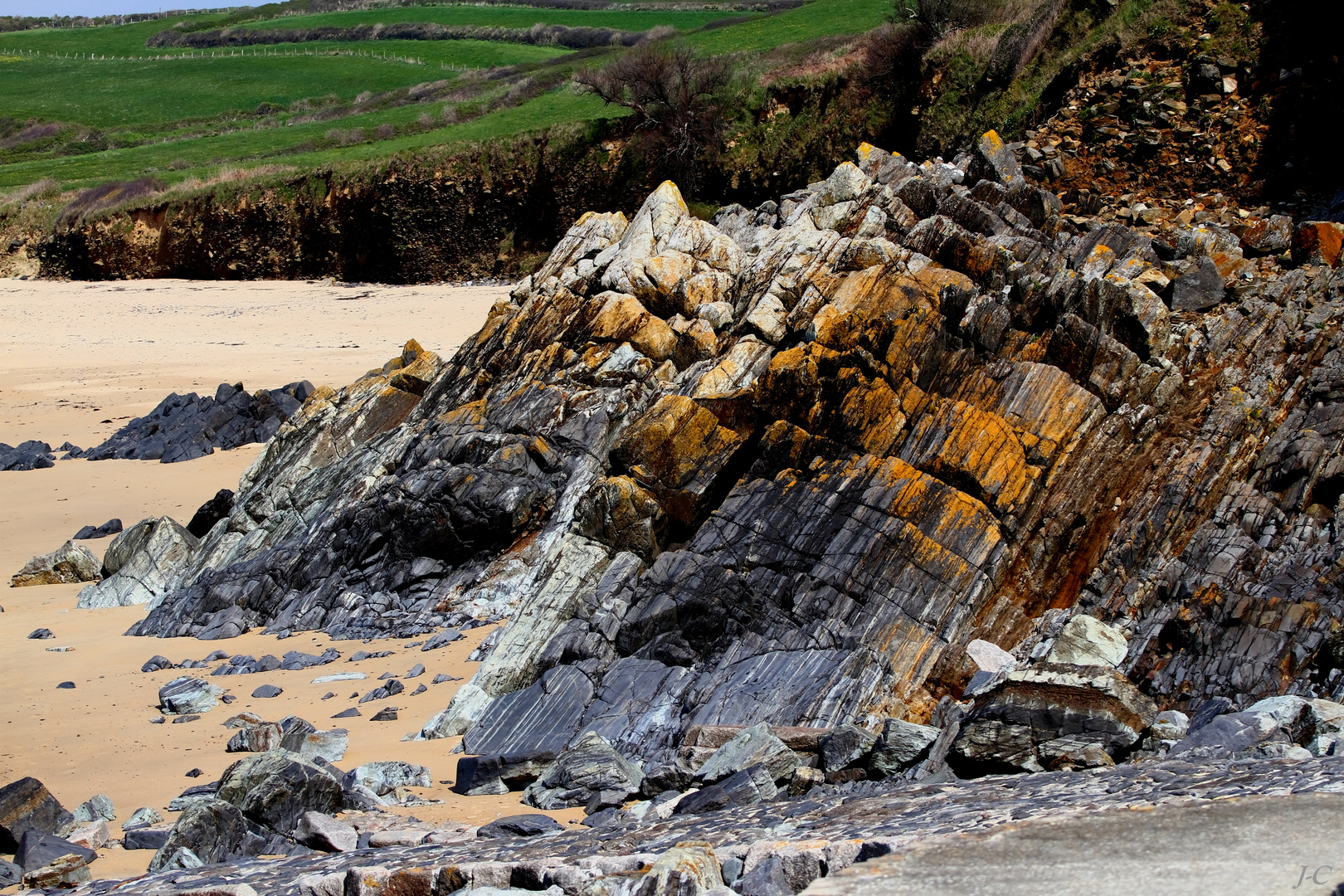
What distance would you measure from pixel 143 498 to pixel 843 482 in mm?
14327

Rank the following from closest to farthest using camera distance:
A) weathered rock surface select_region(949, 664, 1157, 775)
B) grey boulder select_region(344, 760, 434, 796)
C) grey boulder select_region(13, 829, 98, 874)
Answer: grey boulder select_region(13, 829, 98, 874) < weathered rock surface select_region(949, 664, 1157, 775) < grey boulder select_region(344, 760, 434, 796)

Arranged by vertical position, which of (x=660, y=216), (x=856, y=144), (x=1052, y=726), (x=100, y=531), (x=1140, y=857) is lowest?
(x=100, y=531)

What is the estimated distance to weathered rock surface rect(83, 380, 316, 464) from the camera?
23.2 m

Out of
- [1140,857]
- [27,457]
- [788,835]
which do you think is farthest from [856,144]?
[1140,857]

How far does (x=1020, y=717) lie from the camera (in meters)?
8.58

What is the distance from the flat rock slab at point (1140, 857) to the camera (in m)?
5.59

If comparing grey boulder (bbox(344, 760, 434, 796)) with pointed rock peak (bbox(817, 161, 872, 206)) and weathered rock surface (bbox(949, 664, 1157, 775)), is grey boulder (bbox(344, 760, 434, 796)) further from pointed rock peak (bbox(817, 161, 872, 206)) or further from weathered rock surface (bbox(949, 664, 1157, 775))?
pointed rock peak (bbox(817, 161, 872, 206))

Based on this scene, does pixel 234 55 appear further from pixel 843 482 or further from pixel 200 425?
pixel 843 482

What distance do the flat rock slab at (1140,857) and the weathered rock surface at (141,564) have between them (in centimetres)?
1315

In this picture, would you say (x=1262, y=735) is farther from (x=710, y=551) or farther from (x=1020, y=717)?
(x=710, y=551)

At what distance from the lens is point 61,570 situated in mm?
17250

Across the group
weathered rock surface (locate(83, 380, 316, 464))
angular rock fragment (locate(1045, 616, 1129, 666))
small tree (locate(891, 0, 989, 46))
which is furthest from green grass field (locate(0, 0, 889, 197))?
angular rock fragment (locate(1045, 616, 1129, 666))

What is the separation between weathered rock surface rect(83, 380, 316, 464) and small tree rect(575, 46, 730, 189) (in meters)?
18.6

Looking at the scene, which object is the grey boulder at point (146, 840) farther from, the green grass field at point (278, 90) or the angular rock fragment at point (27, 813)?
the green grass field at point (278, 90)
